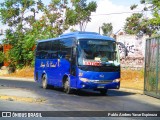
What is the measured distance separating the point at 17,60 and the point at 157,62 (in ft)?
99.8

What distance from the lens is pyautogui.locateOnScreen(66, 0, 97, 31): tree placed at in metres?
47.2

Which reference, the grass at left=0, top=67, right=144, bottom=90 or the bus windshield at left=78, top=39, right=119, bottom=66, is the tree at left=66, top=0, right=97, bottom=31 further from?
the bus windshield at left=78, top=39, right=119, bottom=66

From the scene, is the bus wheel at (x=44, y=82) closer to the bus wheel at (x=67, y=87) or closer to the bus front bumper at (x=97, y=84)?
the bus wheel at (x=67, y=87)

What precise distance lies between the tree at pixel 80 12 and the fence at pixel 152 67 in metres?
26.5

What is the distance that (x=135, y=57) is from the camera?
127 ft

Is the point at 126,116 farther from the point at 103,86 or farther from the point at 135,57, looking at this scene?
the point at 135,57

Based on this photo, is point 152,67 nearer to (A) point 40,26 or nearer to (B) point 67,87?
(B) point 67,87

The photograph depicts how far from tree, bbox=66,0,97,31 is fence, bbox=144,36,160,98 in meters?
26.5

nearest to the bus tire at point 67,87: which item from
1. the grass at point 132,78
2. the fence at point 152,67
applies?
the fence at point 152,67

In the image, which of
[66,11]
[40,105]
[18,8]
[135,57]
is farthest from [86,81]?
[18,8]

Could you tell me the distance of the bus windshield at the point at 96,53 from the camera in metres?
19.6

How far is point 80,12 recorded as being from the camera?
156 feet

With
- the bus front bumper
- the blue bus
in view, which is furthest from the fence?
the bus front bumper

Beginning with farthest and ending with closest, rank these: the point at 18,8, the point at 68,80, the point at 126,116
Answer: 1. the point at 18,8
2. the point at 68,80
3. the point at 126,116
